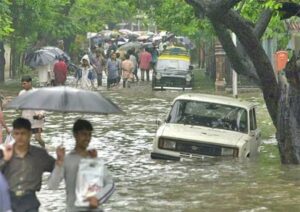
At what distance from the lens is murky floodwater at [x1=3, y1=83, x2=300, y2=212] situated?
12.1m

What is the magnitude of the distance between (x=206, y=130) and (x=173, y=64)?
23.0 metres

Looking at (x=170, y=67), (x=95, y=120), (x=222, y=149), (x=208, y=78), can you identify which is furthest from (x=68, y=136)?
(x=208, y=78)

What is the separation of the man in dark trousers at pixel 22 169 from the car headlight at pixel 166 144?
796 centimetres

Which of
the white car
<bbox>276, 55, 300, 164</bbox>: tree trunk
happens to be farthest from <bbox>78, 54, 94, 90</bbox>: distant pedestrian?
<bbox>276, 55, 300, 164</bbox>: tree trunk

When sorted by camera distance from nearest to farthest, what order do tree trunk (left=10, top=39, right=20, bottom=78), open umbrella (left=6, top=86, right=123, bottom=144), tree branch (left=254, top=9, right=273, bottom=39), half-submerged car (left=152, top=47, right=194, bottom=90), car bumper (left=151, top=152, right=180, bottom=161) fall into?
open umbrella (left=6, top=86, right=123, bottom=144) → car bumper (left=151, top=152, right=180, bottom=161) → tree branch (left=254, top=9, right=273, bottom=39) → half-submerged car (left=152, top=47, right=194, bottom=90) → tree trunk (left=10, top=39, right=20, bottom=78)

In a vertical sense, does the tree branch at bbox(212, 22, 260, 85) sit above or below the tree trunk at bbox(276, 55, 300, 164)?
above

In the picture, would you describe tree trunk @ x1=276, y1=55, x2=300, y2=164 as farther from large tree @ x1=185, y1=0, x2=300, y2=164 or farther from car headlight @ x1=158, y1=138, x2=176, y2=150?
car headlight @ x1=158, y1=138, x2=176, y2=150

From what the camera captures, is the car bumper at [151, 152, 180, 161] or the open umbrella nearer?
the open umbrella

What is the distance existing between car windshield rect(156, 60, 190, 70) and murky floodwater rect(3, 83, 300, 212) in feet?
55.3

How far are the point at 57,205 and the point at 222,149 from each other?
4.30 m

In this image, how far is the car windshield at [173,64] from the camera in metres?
38.2

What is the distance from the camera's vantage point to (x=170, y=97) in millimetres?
33812

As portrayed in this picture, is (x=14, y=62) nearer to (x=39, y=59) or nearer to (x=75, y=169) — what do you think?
(x=39, y=59)

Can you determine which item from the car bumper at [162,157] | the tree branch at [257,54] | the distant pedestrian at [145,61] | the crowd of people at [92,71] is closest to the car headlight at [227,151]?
the car bumper at [162,157]
